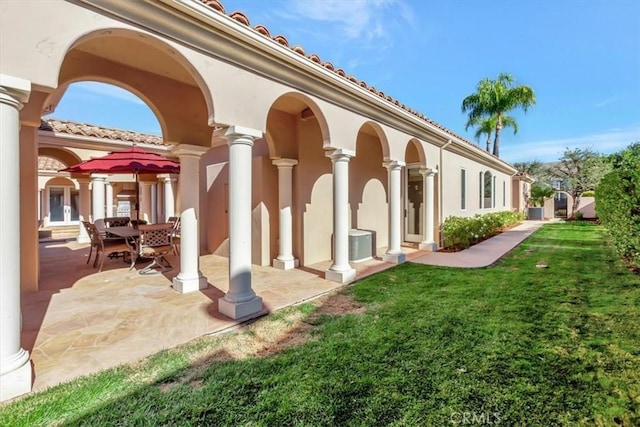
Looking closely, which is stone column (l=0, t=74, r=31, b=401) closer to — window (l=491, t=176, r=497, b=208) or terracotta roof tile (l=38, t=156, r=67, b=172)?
terracotta roof tile (l=38, t=156, r=67, b=172)

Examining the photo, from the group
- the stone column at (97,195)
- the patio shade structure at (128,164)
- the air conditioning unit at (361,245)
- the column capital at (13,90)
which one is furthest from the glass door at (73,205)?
the column capital at (13,90)

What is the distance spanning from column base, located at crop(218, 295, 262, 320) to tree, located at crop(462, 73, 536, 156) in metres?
25.9

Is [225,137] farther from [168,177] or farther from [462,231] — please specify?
[168,177]

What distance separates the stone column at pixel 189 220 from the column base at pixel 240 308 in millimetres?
1579

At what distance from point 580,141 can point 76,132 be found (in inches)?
1373

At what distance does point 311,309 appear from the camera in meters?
5.15

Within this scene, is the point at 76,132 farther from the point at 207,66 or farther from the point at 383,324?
the point at 383,324

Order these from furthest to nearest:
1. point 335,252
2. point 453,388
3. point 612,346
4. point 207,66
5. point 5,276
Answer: point 335,252, point 207,66, point 612,346, point 453,388, point 5,276

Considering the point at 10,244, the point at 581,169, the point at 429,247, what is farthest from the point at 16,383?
the point at 581,169

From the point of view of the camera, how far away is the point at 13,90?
8.89 feet

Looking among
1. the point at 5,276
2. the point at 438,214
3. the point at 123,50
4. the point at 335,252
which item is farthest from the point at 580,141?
the point at 5,276

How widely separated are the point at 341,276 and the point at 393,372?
354cm

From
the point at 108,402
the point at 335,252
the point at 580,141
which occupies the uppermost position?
the point at 580,141

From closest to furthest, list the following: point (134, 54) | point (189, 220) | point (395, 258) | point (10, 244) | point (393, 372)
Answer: point (10, 244)
point (393, 372)
point (134, 54)
point (189, 220)
point (395, 258)
